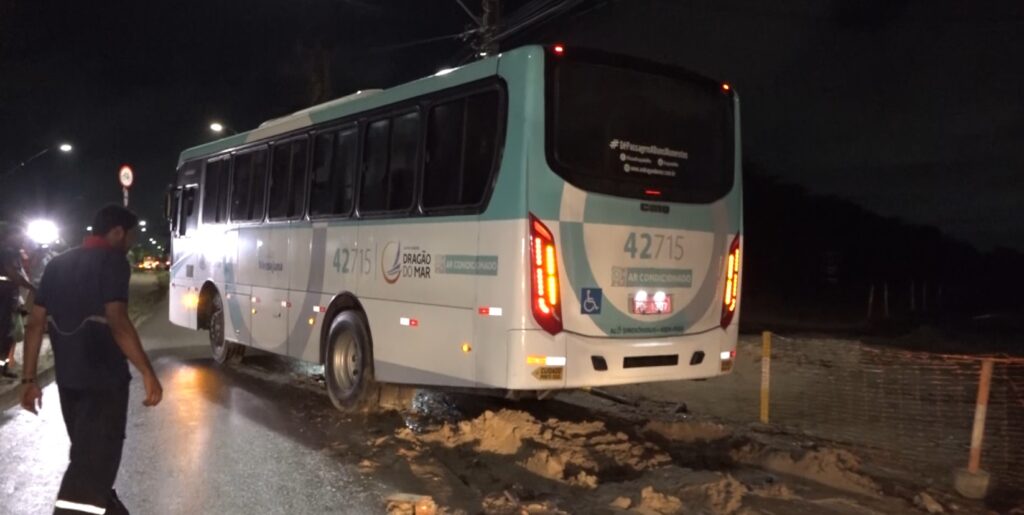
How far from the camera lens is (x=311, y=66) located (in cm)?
2403

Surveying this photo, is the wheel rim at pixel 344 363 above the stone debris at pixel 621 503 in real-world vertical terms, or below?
above

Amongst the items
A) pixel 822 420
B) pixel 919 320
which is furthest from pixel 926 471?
pixel 919 320

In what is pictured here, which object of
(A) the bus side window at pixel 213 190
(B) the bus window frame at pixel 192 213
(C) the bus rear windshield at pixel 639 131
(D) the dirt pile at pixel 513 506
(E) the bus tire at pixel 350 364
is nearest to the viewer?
(D) the dirt pile at pixel 513 506

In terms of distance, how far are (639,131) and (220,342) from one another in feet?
25.5

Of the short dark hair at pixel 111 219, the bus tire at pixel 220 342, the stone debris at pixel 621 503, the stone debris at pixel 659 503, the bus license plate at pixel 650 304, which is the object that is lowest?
the stone debris at pixel 621 503

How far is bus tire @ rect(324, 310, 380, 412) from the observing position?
8.42 metres

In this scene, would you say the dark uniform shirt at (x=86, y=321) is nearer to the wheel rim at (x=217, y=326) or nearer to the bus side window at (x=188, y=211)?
the wheel rim at (x=217, y=326)

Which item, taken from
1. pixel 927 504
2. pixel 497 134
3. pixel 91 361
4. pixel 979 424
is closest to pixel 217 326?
pixel 497 134

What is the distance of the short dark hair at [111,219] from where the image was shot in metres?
4.51

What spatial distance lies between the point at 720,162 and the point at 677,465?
9.33 ft

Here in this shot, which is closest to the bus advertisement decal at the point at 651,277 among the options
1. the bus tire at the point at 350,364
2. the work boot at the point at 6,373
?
the bus tire at the point at 350,364

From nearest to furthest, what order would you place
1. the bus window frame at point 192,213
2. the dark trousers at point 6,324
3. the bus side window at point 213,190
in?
the dark trousers at point 6,324, the bus side window at point 213,190, the bus window frame at point 192,213

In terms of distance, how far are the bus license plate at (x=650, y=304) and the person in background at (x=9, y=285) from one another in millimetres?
6628

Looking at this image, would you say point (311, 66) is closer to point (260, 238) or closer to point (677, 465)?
point (260, 238)
